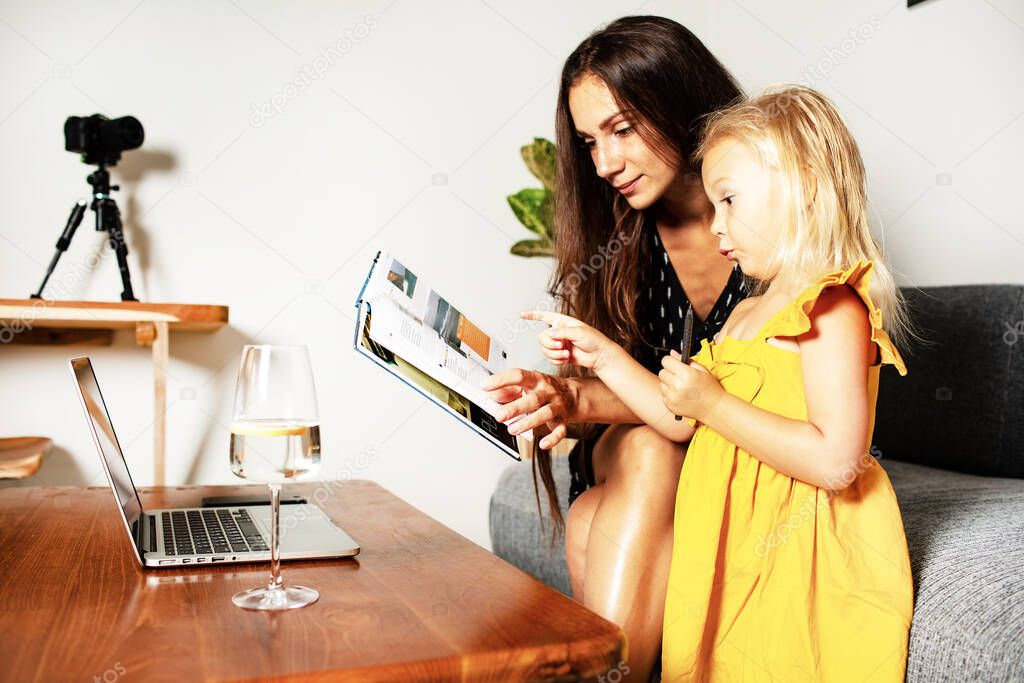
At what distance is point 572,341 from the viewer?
→ 1.26 m

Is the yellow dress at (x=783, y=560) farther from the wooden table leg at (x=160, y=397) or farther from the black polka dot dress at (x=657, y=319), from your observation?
the wooden table leg at (x=160, y=397)

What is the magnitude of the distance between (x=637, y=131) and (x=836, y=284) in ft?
1.74

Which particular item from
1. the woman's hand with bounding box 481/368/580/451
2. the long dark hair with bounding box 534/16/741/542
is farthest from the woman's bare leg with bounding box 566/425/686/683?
the long dark hair with bounding box 534/16/741/542

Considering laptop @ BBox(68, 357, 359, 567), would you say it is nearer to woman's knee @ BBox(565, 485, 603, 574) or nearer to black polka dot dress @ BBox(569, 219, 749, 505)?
woman's knee @ BBox(565, 485, 603, 574)

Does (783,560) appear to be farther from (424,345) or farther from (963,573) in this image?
(424,345)

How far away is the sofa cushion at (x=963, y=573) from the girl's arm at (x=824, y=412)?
0.16 m

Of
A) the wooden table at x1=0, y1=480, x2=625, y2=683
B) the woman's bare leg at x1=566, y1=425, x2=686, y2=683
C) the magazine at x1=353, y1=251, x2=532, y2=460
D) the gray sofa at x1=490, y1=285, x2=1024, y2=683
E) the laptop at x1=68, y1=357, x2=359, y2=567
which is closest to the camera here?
the wooden table at x1=0, y1=480, x2=625, y2=683

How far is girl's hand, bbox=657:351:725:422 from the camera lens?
1091 mm

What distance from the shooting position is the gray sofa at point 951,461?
1.06 meters

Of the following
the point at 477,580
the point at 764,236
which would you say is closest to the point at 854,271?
the point at 764,236

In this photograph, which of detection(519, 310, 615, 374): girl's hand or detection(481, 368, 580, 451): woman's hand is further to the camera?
detection(519, 310, 615, 374): girl's hand

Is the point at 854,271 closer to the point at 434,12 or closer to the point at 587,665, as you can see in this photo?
the point at 587,665

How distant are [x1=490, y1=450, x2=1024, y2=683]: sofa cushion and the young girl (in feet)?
0.11

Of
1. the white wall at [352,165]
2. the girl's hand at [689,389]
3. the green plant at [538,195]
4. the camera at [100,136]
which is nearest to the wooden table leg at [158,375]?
the white wall at [352,165]
